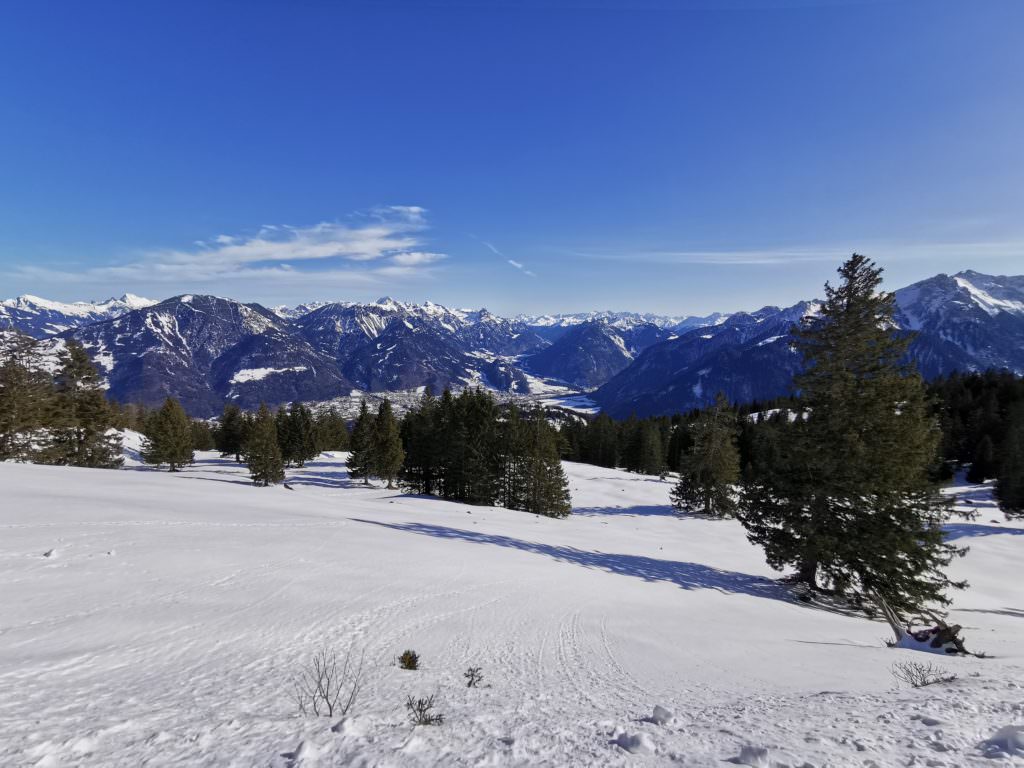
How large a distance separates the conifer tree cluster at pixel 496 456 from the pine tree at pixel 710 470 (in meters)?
11.9

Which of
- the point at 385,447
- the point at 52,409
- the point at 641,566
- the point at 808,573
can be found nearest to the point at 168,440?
the point at 52,409

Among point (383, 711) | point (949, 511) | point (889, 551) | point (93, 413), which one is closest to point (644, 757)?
point (383, 711)

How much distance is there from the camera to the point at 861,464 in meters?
15.1

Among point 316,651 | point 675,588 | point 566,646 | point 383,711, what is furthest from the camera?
point 675,588

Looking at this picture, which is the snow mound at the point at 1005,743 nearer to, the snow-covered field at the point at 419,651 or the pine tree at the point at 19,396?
the snow-covered field at the point at 419,651

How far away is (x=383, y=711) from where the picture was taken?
4301mm

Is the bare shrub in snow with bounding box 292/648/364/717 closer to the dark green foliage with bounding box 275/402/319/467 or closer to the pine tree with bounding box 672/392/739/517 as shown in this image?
the pine tree with bounding box 672/392/739/517

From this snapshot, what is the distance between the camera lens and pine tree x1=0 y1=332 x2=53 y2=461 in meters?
27.9

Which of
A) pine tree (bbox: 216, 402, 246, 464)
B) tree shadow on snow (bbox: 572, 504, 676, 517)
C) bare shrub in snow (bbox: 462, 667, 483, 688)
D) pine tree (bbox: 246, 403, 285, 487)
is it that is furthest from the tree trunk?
pine tree (bbox: 216, 402, 246, 464)

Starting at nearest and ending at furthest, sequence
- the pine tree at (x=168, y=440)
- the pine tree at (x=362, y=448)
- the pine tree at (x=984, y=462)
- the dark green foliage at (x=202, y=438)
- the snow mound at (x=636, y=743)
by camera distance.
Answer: the snow mound at (x=636, y=743), the pine tree at (x=362, y=448), the pine tree at (x=168, y=440), the pine tree at (x=984, y=462), the dark green foliage at (x=202, y=438)

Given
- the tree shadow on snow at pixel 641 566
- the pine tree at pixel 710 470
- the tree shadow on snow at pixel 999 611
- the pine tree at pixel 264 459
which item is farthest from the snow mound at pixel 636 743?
the pine tree at pixel 264 459

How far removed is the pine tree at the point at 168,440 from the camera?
53.0 meters

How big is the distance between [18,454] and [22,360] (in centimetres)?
592

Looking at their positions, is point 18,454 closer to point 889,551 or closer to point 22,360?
point 22,360
